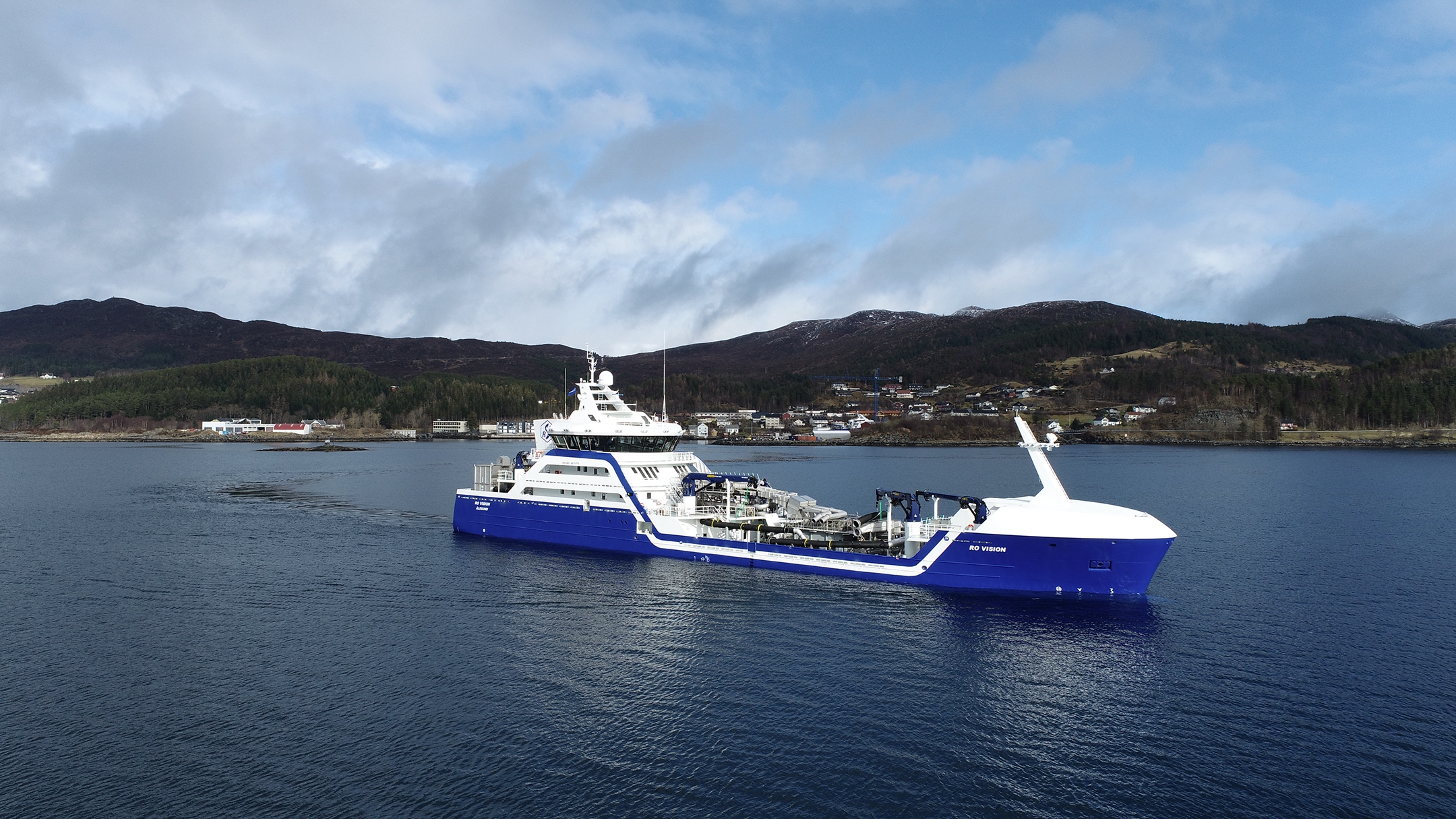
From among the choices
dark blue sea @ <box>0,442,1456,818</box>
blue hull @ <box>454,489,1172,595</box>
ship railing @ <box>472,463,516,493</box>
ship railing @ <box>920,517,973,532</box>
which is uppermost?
ship railing @ <box>472,463,516,493</box>

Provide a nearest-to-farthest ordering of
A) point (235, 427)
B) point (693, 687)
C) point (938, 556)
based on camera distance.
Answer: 1. point (693, 687)
2. point (938, 556)
3. point (235, 427)

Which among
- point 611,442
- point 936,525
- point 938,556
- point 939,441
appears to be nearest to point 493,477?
point 611,442

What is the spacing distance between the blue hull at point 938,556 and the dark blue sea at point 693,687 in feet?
2.51

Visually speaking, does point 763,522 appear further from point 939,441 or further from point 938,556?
point 939,441

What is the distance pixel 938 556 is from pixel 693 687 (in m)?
13.5

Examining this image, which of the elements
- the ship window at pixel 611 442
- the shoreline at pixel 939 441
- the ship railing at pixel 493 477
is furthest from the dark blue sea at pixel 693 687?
the shoreline at pixel 939 441

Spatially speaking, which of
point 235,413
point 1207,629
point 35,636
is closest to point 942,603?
point 1207,629

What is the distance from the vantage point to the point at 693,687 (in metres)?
19.9

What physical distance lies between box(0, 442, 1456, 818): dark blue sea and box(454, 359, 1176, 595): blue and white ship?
114 cm

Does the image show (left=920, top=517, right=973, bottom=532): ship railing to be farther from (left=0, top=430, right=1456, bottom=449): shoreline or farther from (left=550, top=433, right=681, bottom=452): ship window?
(left=0, top=430, right=1456, bottom=449): shoreline

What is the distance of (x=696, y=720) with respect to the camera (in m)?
17.8

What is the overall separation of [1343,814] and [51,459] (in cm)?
14550

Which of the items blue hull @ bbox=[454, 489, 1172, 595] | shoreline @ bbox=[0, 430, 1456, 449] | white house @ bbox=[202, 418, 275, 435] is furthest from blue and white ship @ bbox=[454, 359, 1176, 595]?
white house @ bbox=[202, 418, 275, 435]

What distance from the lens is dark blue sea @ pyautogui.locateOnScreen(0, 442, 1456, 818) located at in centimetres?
1459
